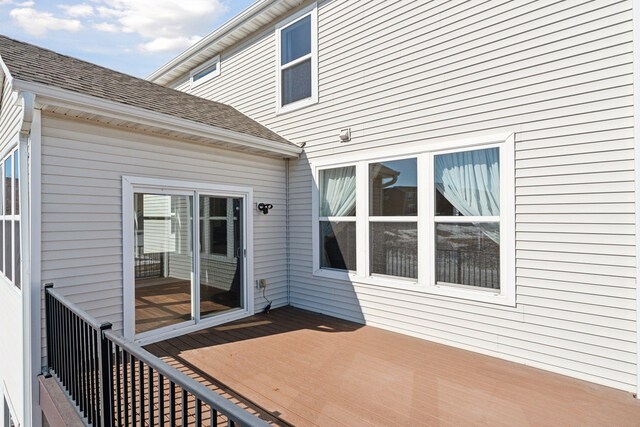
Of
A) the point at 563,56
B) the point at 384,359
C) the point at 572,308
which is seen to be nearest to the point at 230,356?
the point at 384,359

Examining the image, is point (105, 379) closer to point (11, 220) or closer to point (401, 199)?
point (11, 220)

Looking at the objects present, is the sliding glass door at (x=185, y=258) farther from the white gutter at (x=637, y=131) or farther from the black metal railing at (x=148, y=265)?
the white gutter at (x=637, y=131)

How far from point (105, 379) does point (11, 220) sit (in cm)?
302

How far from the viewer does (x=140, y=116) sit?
3.98 metres

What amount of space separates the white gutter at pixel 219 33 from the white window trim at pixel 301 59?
40 cm

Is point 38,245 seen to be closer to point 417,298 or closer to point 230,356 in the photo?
point 230,356

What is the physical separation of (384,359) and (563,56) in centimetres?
376

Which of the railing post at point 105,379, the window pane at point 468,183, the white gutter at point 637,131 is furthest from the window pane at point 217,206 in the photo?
the white gutter at point 637,131

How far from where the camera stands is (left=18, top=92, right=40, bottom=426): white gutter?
11.0 ft

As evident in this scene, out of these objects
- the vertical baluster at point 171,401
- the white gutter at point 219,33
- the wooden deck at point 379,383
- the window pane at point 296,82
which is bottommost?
the wooden deck at point 379,383

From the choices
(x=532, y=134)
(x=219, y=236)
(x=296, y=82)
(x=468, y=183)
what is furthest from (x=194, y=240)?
(x=532, y=134)

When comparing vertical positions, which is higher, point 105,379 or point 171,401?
point 171,401

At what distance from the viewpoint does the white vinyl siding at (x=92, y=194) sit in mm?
3486

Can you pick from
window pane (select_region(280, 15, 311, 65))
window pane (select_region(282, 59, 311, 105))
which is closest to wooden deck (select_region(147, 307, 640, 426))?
window pane (select_region(282, 59, 311, 105))
